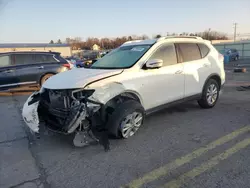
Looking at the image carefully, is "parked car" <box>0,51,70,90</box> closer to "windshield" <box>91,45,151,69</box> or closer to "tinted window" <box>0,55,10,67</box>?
"tinted window" <box>0,55,10,67</box>

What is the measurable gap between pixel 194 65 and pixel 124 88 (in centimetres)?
211

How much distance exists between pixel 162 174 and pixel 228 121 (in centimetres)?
253

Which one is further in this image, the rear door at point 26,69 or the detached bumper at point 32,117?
the rear door at point 26,69

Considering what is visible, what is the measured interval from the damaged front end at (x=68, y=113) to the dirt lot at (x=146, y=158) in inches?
13.1

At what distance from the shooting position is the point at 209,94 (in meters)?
5.55

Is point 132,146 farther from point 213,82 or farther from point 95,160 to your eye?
point 213,82

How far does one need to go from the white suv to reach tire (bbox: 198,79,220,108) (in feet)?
0.08

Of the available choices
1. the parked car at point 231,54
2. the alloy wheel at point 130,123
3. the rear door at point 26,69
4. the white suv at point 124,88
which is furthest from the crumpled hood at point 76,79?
the parked car at point 231,54

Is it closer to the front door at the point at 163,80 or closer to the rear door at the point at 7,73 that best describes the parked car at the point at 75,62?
the rear door at the point at 7,73

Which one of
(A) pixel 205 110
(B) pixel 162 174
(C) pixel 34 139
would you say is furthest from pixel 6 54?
(B) pixel 162 174

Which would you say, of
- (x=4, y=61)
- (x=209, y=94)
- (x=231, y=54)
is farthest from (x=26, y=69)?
(x=231, y=54)

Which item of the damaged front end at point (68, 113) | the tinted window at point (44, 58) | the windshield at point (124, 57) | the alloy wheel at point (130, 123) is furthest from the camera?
the tinted window at point (44, 58)

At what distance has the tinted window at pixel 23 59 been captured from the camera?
8695 millimetres

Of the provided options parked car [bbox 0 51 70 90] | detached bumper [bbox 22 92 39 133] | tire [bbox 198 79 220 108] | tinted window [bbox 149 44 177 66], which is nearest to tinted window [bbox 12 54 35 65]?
parked car [bbox 0 51 70 90]
